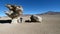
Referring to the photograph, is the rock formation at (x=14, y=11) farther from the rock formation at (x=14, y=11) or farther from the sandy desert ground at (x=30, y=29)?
the sandy desert ground at (x=30, y=29)

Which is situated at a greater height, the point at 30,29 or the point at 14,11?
the point at 14,11

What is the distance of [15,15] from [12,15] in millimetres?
444

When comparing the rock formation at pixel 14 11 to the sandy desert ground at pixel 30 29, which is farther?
the rock formation at pixel 14 11

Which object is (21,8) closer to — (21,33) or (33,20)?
(33,20)

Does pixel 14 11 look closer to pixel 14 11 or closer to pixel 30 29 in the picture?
pixel 14 11

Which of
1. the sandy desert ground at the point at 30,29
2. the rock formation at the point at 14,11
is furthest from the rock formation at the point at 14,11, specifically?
the sandy desert ground at the point at 30,29

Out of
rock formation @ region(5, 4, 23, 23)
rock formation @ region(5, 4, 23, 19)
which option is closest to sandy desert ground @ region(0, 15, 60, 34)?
rock formation @ region(5, 4, 23, 23)

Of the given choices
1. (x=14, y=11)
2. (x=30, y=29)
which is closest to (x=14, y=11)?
(x=14, y=11)

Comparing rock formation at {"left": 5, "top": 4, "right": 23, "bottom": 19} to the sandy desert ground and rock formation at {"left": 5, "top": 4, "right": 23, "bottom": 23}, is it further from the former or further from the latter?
the sandy desert ground

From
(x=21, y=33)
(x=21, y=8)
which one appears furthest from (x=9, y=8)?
(x=21, y=33)

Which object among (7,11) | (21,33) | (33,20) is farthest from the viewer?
(33,20)

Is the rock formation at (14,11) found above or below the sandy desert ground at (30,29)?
above

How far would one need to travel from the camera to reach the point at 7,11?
18219 mm

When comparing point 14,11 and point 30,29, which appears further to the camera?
point 14,11
